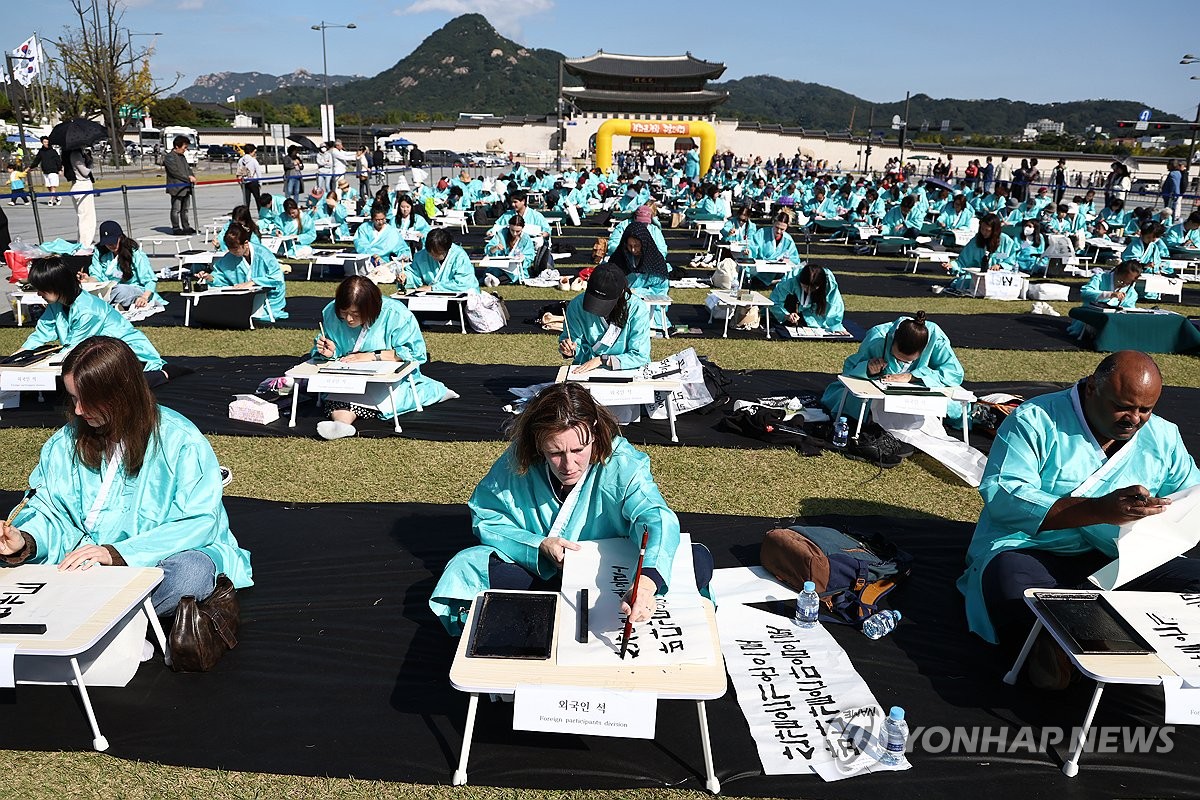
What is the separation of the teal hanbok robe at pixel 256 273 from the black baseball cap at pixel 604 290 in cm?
547

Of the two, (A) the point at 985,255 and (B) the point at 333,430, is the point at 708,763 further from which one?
(A) the point at 985,255

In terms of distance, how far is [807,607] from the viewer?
357 centimetres

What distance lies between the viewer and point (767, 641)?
138 inches

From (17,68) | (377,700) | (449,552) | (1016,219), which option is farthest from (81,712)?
(17,68)

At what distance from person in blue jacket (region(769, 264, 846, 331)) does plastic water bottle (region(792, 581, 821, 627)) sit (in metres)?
6.14

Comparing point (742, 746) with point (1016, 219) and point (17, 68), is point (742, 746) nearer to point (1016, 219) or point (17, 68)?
point (1016, 219)

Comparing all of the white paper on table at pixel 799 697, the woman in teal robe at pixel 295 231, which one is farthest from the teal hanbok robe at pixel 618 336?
the woman in teal robe at pixel 295 231

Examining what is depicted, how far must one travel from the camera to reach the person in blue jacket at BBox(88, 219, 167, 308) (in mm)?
9398

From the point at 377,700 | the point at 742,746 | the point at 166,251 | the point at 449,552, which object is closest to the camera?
the point at 742,746

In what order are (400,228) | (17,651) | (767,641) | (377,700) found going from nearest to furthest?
(17,651) → (377,700) → (767,641) → (400,228)

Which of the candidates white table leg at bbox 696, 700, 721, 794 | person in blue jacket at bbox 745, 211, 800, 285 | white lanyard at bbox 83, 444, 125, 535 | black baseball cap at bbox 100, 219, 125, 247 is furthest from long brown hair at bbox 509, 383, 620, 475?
person in blue jacket at bbox 745, 211, 800, 285

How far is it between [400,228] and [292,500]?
914 cm

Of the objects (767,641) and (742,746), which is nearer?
(742,746)

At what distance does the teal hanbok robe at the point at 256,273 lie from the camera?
9.59m
